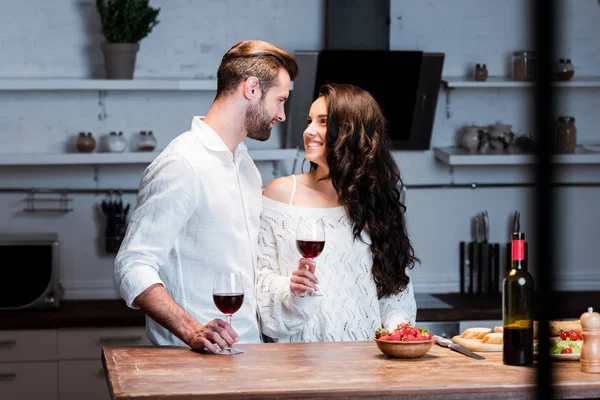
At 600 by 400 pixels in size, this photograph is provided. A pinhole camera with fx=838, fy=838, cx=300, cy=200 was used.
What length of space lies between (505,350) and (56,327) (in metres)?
2.41

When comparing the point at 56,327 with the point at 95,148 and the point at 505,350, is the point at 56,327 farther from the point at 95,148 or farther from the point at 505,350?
the point at 505,350

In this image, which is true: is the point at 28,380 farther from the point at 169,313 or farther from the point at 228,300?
the point at 228,300

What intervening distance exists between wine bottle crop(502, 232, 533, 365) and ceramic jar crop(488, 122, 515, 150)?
267 centimetres

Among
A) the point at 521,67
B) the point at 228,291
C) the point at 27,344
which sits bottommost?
the point at 27,344

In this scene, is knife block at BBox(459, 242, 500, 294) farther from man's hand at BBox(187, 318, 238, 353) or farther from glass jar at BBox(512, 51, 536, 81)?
man's hand at BBox(187, 318, 238, 353)

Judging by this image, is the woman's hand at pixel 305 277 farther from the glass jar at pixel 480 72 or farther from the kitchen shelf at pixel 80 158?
the glass jar at pixel 480 72

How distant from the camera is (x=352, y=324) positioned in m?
2.57

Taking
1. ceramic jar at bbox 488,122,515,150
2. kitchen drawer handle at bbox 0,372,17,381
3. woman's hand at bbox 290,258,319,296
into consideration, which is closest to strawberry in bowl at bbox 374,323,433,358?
woman's hand at bbox 290,258,319,296

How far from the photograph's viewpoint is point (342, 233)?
2643 mm

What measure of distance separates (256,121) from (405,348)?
0.81 m

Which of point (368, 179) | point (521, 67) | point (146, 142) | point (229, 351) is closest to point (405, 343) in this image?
point (229, 351)

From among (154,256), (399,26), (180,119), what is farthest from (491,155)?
(154,256)

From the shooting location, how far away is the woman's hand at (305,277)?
2.21 m

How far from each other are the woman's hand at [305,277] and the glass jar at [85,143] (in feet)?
7.61
